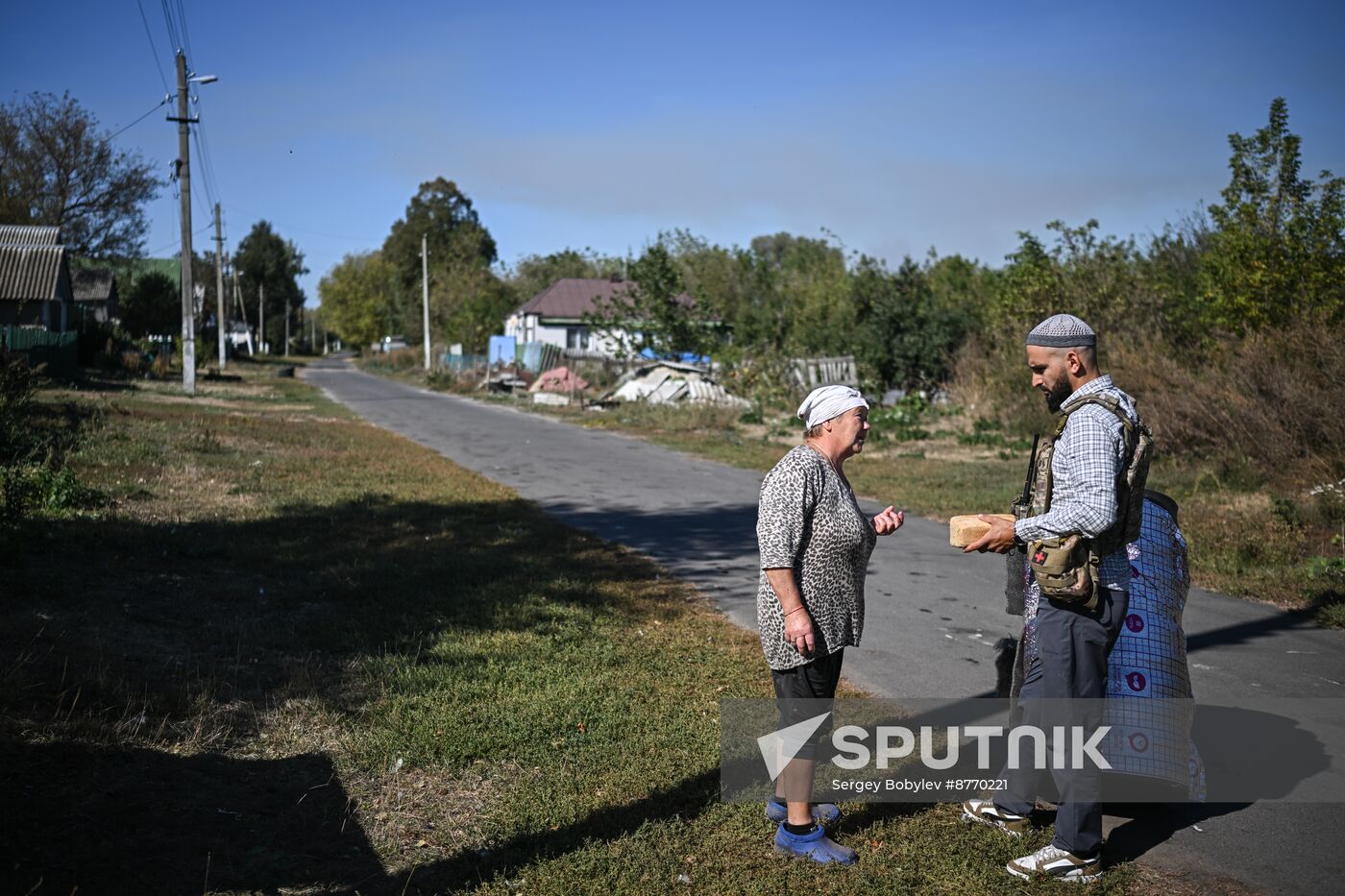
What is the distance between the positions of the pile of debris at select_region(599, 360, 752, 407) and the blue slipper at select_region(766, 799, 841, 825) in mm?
24328

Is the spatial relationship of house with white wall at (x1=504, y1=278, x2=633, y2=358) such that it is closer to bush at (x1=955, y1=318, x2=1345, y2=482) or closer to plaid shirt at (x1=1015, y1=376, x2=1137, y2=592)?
bush at (x1=955, y1=318, x2=1345, y2=482)

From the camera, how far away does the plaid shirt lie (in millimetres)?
3658

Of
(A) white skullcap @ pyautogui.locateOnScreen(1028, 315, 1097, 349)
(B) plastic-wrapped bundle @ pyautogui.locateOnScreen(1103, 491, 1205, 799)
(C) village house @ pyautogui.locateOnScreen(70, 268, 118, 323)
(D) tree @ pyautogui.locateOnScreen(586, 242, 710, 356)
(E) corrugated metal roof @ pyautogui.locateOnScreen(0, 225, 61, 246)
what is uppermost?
(E) corrugated metal roof @ pyautogui.locateOnScreen(0, 225, 61, 246)

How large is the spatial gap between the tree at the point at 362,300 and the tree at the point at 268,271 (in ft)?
19.2

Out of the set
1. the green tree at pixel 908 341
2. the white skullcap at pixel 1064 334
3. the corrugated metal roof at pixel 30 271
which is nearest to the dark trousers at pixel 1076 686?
the white skullcap at pixel 1064 334

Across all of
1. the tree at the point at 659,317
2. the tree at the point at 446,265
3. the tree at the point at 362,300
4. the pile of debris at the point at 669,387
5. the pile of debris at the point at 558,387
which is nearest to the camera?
the pile of debris at the point at 669,387

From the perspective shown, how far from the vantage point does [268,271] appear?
112 metres

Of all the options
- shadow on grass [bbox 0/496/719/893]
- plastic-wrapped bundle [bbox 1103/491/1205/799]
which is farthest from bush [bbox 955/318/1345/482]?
plastic-wrapped bundle [bbox 1103/491/1205/799]

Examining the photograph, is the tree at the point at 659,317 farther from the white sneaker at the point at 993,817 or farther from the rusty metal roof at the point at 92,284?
the rusty metal roof at the point at 92,284

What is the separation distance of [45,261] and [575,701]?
1618 inches

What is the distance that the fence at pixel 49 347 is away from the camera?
95.2 ft

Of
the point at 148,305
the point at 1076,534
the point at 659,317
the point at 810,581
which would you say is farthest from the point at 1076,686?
the point at 148,305

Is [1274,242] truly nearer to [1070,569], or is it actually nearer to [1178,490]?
[1178,490]

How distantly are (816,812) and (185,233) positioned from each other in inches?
1307
